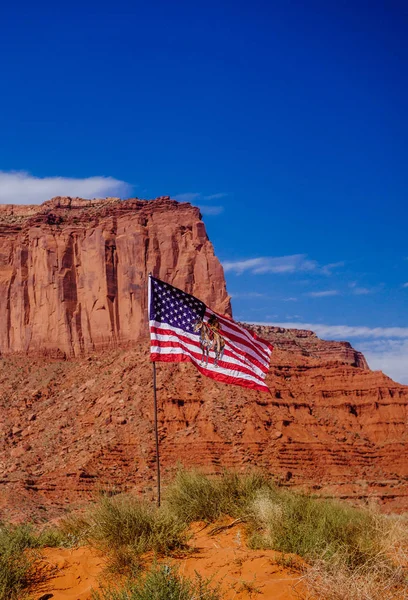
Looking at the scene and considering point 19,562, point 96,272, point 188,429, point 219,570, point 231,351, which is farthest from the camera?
point 96,272

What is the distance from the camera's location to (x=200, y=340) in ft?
60.7

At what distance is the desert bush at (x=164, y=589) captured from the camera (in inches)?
366

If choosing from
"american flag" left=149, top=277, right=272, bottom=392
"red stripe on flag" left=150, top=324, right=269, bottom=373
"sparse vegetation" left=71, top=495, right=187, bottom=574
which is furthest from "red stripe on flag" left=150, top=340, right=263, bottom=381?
"sparse vegetation" left=71, top=495, right=187, bottom=574

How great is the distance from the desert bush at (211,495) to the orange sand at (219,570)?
1.22m

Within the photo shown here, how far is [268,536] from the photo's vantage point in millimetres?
12273

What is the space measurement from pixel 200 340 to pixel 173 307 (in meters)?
1.11

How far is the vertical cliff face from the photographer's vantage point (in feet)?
246

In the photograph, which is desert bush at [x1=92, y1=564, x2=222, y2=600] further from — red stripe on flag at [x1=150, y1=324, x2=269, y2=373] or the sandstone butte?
the sandstone butte

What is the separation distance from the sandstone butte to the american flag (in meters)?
18.4

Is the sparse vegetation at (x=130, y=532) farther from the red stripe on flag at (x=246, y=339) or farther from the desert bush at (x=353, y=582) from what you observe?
the red stripe on flag at (x=246, y=339)

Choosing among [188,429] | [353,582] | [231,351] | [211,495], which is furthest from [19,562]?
[188,429]

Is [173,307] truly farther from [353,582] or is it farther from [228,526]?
[353,582]

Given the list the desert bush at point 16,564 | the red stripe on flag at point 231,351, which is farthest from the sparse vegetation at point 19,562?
the red stripe on flag at point 231,351

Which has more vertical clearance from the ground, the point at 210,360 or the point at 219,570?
the point at 210,360
